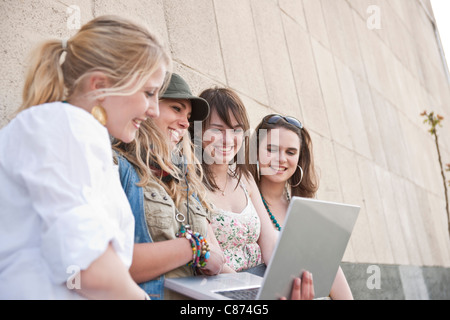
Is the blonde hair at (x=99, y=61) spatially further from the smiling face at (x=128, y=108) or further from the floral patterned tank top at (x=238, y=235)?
the floral patterned tank top at (x=238, y=235)

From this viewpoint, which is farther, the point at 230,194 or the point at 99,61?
the point at 230,194

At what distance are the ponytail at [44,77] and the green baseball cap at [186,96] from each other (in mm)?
671

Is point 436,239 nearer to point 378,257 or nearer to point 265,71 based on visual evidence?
A: point 378,257

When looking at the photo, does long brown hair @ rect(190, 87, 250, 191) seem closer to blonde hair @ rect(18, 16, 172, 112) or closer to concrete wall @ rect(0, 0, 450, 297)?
concrete wall @ rect(0, 0, 450, 297)

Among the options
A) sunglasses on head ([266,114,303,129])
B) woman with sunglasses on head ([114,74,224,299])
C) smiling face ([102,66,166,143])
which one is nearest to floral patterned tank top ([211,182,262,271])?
woman with sunglasses on head ([114,74,224,299])

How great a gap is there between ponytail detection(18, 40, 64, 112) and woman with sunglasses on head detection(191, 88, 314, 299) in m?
1.03

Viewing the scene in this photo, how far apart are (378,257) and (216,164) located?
3496mm

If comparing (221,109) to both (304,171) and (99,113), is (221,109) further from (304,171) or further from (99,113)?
(99,113)

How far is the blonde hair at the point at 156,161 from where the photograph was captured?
1.64 meters

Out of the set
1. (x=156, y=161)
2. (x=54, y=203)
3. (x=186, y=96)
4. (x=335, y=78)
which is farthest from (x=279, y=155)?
(x=335, y=78)

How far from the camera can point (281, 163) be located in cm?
260

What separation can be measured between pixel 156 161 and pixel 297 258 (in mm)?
674

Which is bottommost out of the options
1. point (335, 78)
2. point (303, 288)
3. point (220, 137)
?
point (303, 288)
